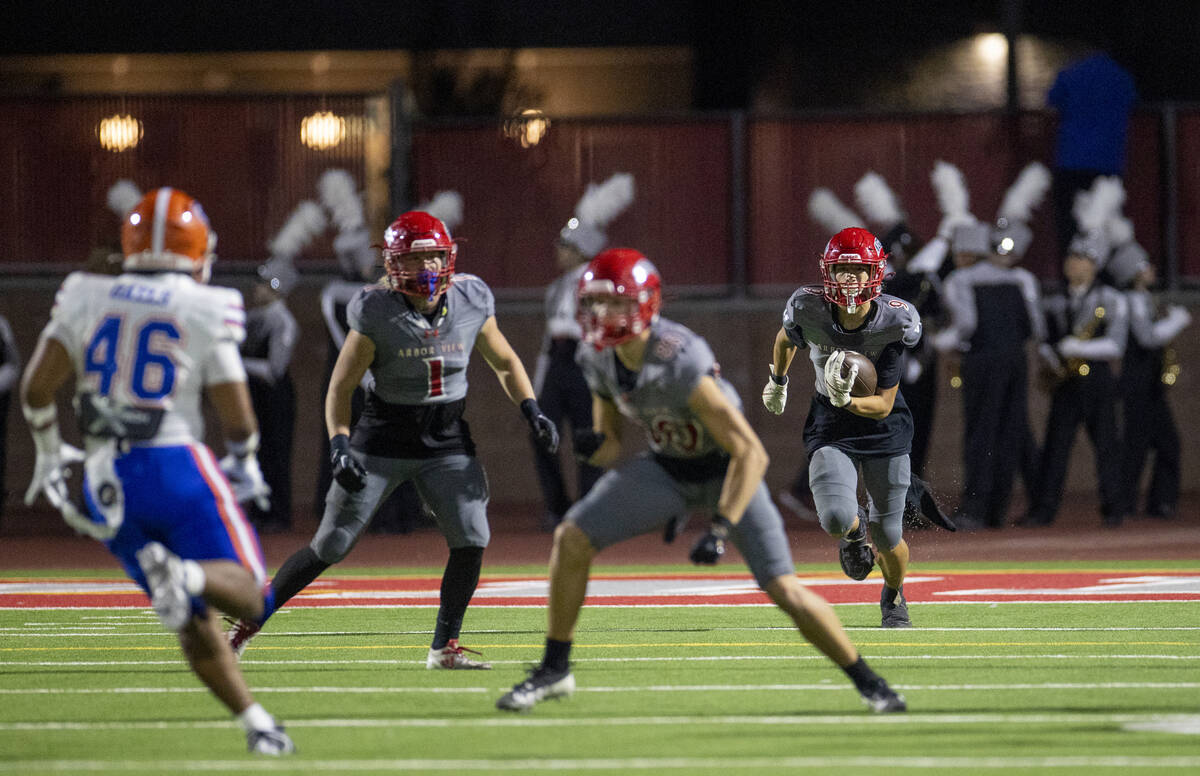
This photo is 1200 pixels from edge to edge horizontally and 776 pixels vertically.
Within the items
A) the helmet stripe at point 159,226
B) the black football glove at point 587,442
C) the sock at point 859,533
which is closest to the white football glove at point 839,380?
the sock at point 859,533

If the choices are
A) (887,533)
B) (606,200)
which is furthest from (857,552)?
(606,200)

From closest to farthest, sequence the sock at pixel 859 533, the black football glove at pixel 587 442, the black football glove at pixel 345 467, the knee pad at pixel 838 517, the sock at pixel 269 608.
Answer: the black football glove at pixel 587 442 < the sock at pixel 269 608 < the black football glove at pixel 345 467 < the knee pad at pixel 838 517 < the sock at pixel 859 533

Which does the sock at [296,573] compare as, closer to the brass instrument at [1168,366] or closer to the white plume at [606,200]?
the white plume at [606,200]

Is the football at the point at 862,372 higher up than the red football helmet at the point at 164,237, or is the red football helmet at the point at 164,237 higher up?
the red football helmet at the point at 164,237

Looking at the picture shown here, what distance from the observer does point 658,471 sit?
6910mm

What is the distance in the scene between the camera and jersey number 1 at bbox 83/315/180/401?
6.04 metres

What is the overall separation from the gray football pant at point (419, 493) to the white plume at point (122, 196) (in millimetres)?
8611

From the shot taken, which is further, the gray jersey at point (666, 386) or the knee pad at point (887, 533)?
the knee pad at point (887, 533)

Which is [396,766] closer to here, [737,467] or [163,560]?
[163,560]

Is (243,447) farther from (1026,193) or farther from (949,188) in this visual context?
(1026,193)

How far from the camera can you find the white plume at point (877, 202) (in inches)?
635

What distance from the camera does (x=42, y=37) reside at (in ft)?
83.0

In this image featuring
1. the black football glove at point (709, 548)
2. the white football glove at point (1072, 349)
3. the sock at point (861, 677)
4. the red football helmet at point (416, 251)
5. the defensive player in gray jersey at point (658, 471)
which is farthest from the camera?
the white football glove at point (1072, 349)

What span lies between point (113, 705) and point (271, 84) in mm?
19428
